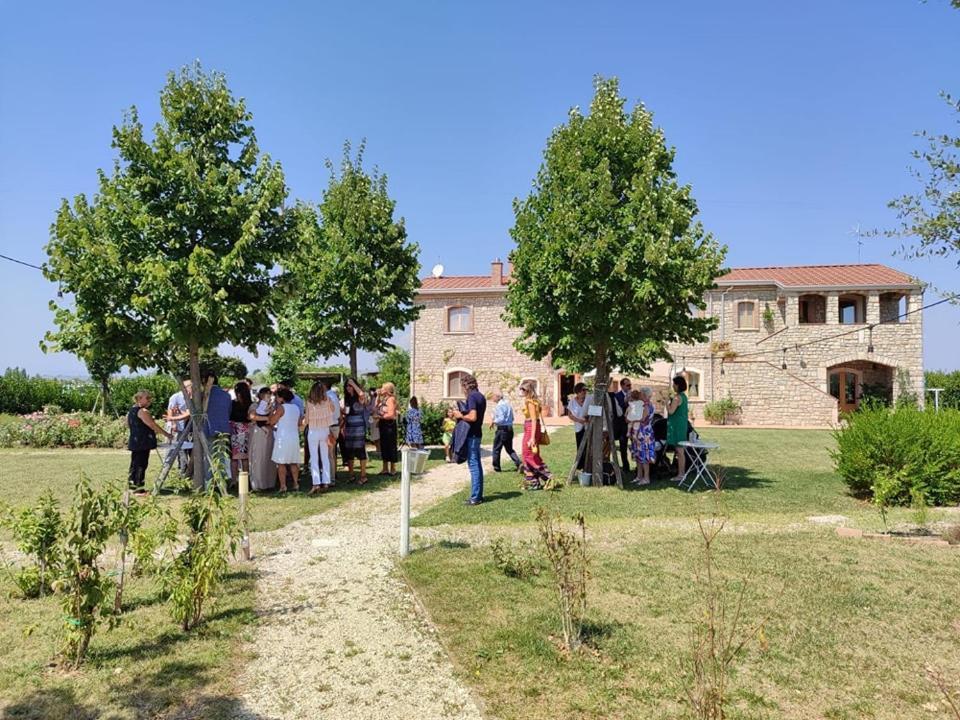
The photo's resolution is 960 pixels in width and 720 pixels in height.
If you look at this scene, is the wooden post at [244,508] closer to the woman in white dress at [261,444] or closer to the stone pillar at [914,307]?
the woman in white dress at [261,444]

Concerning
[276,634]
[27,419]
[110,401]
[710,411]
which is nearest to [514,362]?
[710,411]

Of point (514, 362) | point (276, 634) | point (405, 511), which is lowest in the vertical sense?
point (276, 634)

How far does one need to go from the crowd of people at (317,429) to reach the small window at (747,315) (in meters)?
19.6

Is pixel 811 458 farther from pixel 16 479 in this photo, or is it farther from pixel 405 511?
pixel 16 479

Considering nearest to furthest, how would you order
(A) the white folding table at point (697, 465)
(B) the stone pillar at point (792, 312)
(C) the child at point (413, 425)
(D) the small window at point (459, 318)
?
(A) the white folding table at point (697, 465)
(C) the child at point (413, 425)
(B) the stone pillar at point (792, 312)
(D) the small window at point (459, 318)

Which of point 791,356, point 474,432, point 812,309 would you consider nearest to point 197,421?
point 474,432

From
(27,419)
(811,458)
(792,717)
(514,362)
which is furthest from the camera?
(514,362)

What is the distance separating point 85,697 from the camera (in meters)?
3.59

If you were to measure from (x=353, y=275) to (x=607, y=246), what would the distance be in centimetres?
745

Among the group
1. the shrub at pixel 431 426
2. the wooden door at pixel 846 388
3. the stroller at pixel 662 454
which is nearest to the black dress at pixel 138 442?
the stroller at pixel 662 454

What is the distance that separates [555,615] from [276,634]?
6.39ft

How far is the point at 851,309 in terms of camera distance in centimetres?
2970

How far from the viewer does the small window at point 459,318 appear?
3094 centimetres

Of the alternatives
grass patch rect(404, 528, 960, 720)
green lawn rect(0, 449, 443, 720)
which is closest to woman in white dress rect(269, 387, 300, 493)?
green lawn rect(0, 449, 443, 720)
